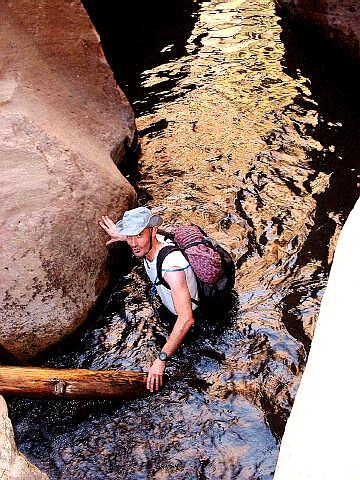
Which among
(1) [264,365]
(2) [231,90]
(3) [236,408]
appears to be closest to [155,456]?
(3) [236,408]

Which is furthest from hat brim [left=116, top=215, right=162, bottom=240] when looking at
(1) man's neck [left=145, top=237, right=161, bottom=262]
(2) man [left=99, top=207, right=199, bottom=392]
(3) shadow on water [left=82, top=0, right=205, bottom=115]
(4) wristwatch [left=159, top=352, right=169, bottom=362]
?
(3) shadow on water [left=82, top=0, right=205, bottom=115]

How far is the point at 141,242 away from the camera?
16.2 ft

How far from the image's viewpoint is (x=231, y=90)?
10297 millimetres

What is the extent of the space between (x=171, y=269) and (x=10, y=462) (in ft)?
7.65

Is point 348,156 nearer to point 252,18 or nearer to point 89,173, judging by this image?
point 89,173

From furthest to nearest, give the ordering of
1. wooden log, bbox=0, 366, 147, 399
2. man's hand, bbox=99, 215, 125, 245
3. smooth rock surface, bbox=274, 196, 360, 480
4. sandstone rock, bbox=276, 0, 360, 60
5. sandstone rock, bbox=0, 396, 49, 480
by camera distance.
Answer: sandstone rock, bbox=276, 0, 360, 60 → man's hand, bbox=99, 215, 125, 245 → wooden log, bbox=0, 366, 147, 399 → sandstone rock, bbox=0, 396, 49, 480 → smooth rock surface, bbox=274, 196, 360, 480

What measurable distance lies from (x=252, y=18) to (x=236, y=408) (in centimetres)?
1097

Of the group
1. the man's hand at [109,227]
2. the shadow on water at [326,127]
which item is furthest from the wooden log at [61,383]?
the shadow on water at [326,127]

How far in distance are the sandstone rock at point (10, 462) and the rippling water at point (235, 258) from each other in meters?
1.57

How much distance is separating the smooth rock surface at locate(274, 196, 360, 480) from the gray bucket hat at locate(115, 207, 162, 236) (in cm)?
303

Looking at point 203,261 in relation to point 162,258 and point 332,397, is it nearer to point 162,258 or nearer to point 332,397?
point 162,258

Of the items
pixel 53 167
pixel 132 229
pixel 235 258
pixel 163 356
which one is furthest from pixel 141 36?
pixel 163 356

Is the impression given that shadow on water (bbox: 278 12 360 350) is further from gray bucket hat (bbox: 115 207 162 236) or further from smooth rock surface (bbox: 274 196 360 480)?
smooth rock surface (bbox: 274 196 360 480)

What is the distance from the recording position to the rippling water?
455 centimetres
